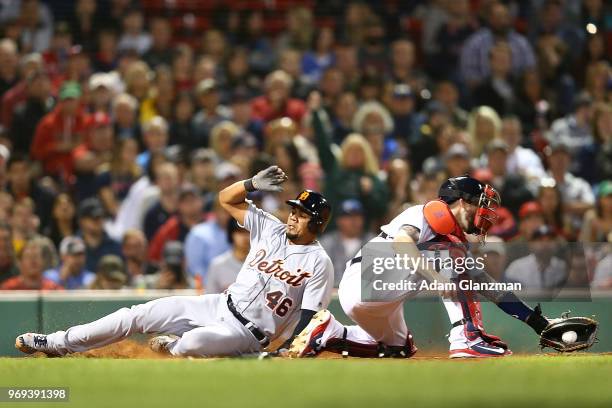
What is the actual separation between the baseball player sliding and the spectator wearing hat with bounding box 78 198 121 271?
343 cm

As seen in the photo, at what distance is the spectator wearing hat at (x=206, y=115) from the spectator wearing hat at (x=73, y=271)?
2751mm

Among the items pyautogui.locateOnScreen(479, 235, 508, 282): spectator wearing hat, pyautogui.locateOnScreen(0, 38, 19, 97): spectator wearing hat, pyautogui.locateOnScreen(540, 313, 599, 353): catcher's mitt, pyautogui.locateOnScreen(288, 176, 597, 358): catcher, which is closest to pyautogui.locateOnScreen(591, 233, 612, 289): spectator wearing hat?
pyautogui.locateOnScreen(479, 235, 508, 282): spectator wearing hat

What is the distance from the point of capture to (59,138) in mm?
13430

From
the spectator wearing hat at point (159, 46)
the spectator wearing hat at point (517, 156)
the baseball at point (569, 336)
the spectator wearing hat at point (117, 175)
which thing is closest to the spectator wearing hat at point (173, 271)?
the spectator wearing hat at point (117, 175)

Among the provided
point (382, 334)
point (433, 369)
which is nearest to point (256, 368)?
point (433, 369)

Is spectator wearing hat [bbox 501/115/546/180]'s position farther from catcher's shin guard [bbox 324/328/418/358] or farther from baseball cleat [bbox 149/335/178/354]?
baseball cleat [bbox 149/335/178/354]

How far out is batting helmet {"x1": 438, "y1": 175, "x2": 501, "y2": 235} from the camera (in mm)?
8492

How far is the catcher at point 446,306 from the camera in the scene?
27.2ft

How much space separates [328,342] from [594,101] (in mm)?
6813

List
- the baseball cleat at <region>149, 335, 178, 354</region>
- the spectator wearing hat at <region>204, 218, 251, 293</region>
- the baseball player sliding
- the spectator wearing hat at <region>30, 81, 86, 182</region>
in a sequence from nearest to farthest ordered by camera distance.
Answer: the baseball player sliding, the baseball cleat at <region>149, 335, 178, 354</region>, the spectator wearing hat at <region>204, 218, 251, 293</region>, the spectator wearing hat at <region>30, 81, 86, 182</region>

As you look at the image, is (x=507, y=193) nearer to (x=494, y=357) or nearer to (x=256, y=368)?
(x=494, y=357)

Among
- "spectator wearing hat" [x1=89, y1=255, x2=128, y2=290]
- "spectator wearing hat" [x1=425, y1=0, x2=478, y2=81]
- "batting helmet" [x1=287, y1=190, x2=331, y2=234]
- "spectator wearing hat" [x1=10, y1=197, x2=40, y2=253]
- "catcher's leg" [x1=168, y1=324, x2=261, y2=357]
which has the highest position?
"spectator wearing hat" [x1=425, y1=0, x2=478, y2=81]

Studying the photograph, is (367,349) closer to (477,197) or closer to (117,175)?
(477,197)

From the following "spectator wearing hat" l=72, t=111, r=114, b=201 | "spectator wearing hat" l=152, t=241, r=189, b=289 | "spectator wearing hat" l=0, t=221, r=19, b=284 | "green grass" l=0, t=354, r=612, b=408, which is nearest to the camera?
"green grass" l=0, t=354, r=612, b=408
